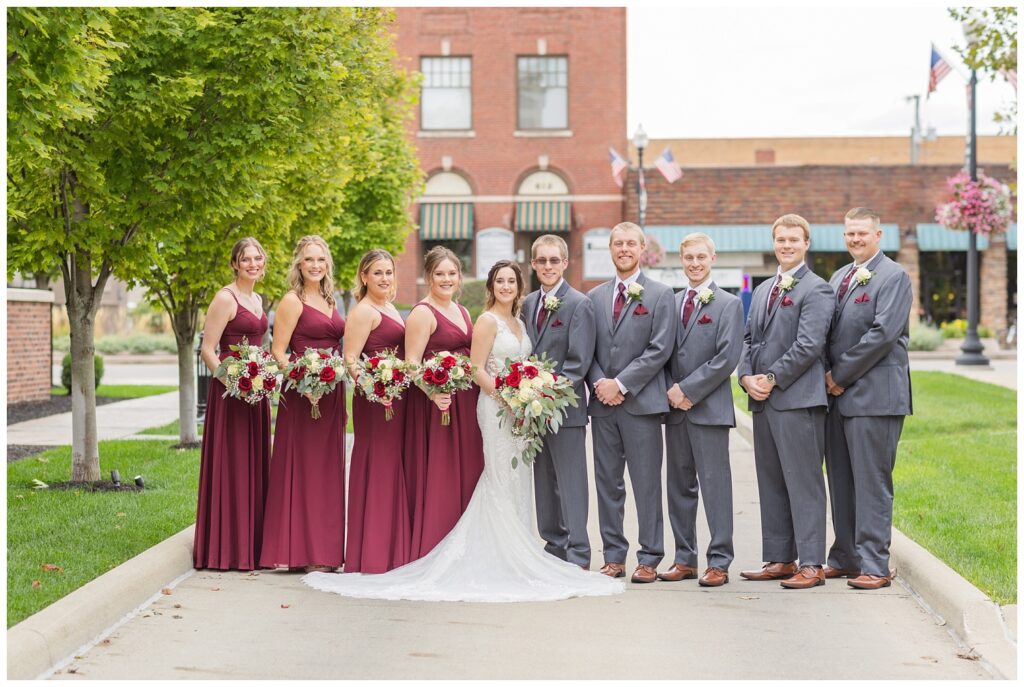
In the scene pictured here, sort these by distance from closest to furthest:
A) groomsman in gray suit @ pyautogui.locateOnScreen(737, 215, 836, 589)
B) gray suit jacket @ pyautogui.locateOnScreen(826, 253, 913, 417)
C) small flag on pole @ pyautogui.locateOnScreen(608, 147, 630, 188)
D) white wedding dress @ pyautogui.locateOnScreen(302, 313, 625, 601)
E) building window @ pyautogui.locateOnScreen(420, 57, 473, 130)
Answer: white wedding dress @ pyautogui.locateOnScreen(302, 313, 625, 601) → gray suit jacket @ pyautogui.locateOnScreen(826, 253, 913, 417) → groomsman in gray suit @ pyautogui.locateOnScreen(737, 215, 836, 589) → small flag on pole @ pyautogui.locateOnScreen(608, 147, 630, 188) → building window @ pyautogui.locateOnScreen(420, 57, 473, 130)

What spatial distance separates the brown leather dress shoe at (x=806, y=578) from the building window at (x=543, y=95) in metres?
40.1

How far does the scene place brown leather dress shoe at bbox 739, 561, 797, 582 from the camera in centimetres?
845

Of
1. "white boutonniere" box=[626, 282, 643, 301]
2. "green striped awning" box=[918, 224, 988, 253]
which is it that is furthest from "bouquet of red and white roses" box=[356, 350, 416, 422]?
"green striped awning" box=[918, 224, 988, 253]

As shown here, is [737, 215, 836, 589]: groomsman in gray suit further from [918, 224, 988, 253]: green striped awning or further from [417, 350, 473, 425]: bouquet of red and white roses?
[918, 224, 988, 253]: green striped awning

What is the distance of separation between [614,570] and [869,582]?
166cm

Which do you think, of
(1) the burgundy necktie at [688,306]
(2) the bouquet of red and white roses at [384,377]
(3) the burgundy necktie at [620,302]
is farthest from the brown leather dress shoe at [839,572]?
(2) the bouquet of red and white roses at [384,377]

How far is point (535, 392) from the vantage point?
8102 millimetres

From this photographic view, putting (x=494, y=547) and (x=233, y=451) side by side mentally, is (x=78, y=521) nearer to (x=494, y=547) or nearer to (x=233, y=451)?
(x=233, y=451)

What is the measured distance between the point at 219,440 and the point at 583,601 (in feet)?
9.69

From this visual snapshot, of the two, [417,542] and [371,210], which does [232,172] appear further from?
[371,210]

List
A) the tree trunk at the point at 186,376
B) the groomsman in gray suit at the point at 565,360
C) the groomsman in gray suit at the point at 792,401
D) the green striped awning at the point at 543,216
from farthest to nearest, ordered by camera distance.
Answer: the green striped awning at the point at 543,216 → the tree trunk at the point at 186,376 → the groomsman in gray suit at the point at 565,360 → the groomsman in gray suit at the point at 792,401

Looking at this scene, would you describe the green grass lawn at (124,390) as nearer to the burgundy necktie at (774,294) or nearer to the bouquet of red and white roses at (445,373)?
Answer: the bouquet of red and white roses at (445,373)

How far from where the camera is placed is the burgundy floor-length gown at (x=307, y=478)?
8.79 meters

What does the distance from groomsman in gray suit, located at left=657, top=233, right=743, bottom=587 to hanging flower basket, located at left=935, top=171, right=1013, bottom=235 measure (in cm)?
2232
